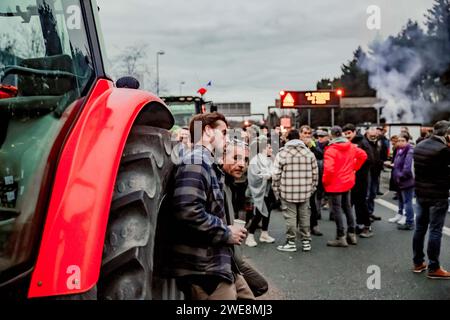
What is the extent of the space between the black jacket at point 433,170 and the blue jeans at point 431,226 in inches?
3.8

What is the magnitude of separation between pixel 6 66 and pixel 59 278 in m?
0.91

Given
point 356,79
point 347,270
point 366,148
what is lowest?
point 347,270

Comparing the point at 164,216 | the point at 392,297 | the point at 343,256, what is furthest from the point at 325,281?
the point at 164,216

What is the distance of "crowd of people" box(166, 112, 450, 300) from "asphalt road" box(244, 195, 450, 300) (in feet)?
0.80

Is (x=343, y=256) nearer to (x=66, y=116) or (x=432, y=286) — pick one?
(x=432, y=286)

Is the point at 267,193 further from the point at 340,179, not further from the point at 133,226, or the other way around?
the point at 133,226

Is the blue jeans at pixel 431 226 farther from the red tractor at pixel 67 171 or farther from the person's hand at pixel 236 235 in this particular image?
the red tractor at pixel 67 171

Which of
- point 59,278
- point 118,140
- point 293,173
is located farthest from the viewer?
point 293,173

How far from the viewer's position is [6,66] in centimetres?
191

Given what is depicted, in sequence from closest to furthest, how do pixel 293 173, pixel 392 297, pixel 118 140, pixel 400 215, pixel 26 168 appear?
pixel 26 168 → pixel 118 140 → pixel 392 297 → pixel 293 173 → pixel 400 215

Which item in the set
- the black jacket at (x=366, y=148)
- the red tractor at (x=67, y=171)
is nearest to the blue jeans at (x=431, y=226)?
the black jacket at (x=366, y=148)

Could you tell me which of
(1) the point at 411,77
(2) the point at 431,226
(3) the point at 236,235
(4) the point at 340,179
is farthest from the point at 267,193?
(1) the point at 411,77

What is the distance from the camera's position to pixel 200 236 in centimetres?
247

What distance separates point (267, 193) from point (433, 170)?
2954mm
